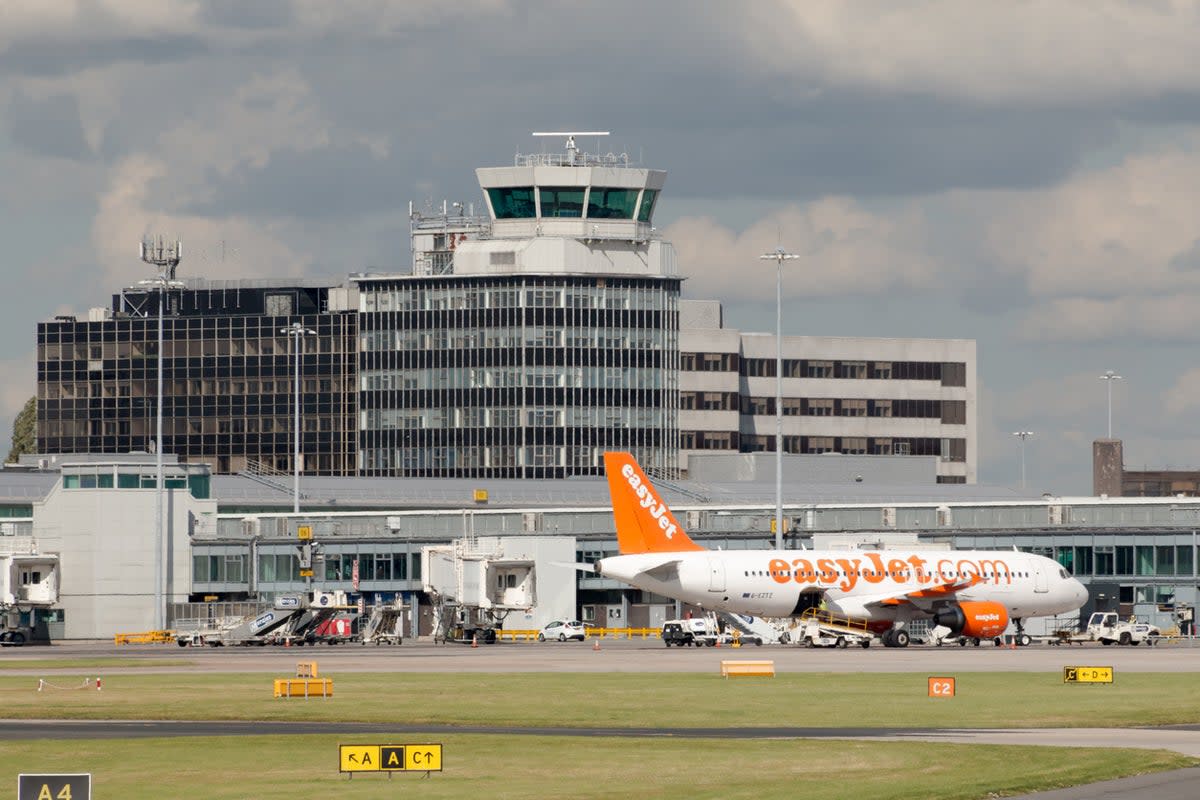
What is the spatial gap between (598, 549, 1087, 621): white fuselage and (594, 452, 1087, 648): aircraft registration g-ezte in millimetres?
51

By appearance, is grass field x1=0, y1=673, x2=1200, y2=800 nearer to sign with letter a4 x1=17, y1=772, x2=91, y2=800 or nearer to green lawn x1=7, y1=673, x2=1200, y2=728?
green lawn x1=7, y1=673, x2=1200, y2=728

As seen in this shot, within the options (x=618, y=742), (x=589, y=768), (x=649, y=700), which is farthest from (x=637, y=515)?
(x=589, y=768)

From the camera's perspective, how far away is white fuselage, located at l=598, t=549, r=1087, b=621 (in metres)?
112

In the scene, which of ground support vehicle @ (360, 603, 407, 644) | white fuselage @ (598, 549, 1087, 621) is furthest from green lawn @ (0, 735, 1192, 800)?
ground support vehicle @ (360, 603, 407, 644)

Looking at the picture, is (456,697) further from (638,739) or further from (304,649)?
(304,649)

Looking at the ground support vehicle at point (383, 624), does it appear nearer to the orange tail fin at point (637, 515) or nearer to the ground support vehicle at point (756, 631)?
the ground support vehicle at point (756, 631)

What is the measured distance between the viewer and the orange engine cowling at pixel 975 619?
116 metres

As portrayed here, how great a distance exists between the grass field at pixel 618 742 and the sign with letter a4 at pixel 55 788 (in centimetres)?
874

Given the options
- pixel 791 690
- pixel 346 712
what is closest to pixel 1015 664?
pixel 791 690

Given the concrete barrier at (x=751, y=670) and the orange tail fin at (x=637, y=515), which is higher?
the orange tail fin at (x=637, y=515)

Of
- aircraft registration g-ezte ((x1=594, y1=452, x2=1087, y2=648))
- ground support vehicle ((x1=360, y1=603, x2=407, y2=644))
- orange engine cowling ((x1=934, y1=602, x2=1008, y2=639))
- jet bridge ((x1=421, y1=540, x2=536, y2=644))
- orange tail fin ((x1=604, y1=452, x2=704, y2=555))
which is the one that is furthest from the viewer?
jet bridge ((x1=421, y1=540, x2=536, y2=644))

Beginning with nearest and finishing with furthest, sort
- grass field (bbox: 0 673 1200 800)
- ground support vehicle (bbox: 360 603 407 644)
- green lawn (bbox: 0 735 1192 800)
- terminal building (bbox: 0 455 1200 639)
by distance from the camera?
green lawn (bbox: 0 735 1192 800)
grass field (bbox: 0 673 1200 800)
ground support vehicle (bbox: 360 603 407 644)
terminal building (bbox: 0 455 1200 639)

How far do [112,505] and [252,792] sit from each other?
117687 mm

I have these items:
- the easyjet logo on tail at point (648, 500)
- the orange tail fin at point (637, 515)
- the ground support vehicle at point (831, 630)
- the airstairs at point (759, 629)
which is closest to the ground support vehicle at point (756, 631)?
the airstairs at point (759, 629)
